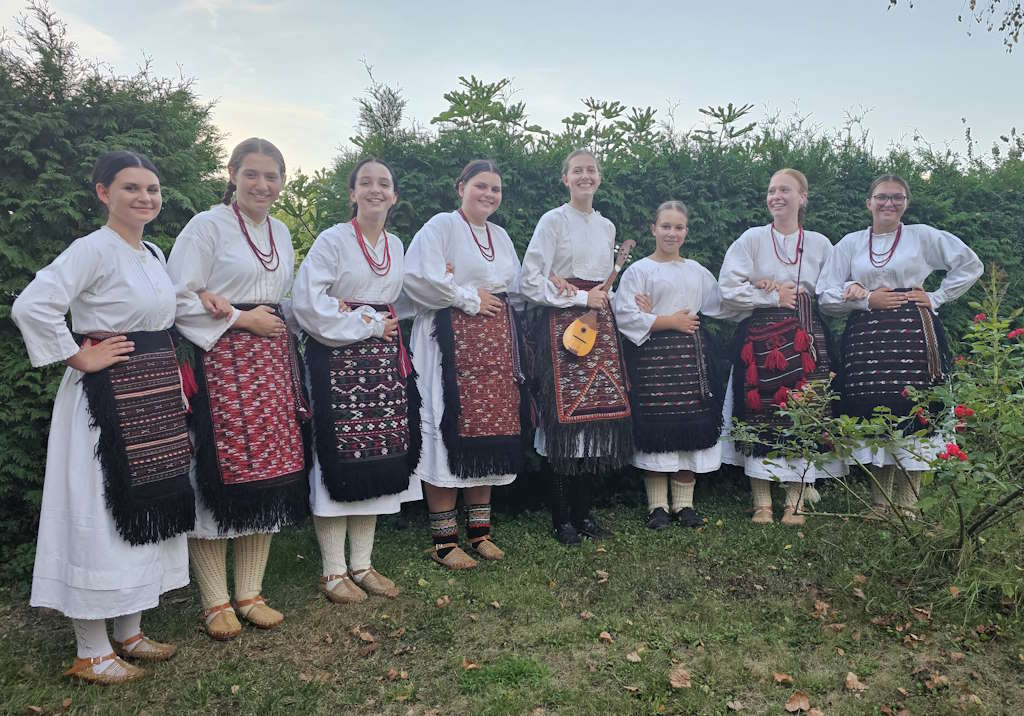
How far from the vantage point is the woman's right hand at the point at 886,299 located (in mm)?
4223

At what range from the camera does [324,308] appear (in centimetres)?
326

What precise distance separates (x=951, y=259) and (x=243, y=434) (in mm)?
4048

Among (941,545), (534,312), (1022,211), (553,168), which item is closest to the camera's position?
(941,545)

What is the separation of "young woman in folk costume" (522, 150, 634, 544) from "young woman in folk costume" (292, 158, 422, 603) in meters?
0.86

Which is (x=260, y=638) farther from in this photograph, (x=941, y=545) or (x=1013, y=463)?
(x=1013, y=463)

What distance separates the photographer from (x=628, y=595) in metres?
3.41

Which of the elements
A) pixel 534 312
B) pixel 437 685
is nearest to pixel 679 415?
pixel 534 312

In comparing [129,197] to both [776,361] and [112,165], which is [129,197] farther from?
[776,361]

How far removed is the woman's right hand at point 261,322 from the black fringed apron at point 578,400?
1.51 meters

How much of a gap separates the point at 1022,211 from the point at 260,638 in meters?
6.00

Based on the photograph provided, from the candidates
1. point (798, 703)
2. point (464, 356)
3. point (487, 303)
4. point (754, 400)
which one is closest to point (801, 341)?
point (754, 400)

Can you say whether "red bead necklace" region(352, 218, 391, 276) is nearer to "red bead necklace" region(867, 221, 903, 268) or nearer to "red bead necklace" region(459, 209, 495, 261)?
"red bead necklace" region(459, 209, 495, 261)

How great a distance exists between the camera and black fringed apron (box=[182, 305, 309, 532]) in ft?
9.86

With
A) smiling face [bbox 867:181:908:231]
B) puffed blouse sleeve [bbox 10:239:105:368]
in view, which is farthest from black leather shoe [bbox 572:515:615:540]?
puffed blouse sleeve [bbox 10:239:105:368]
